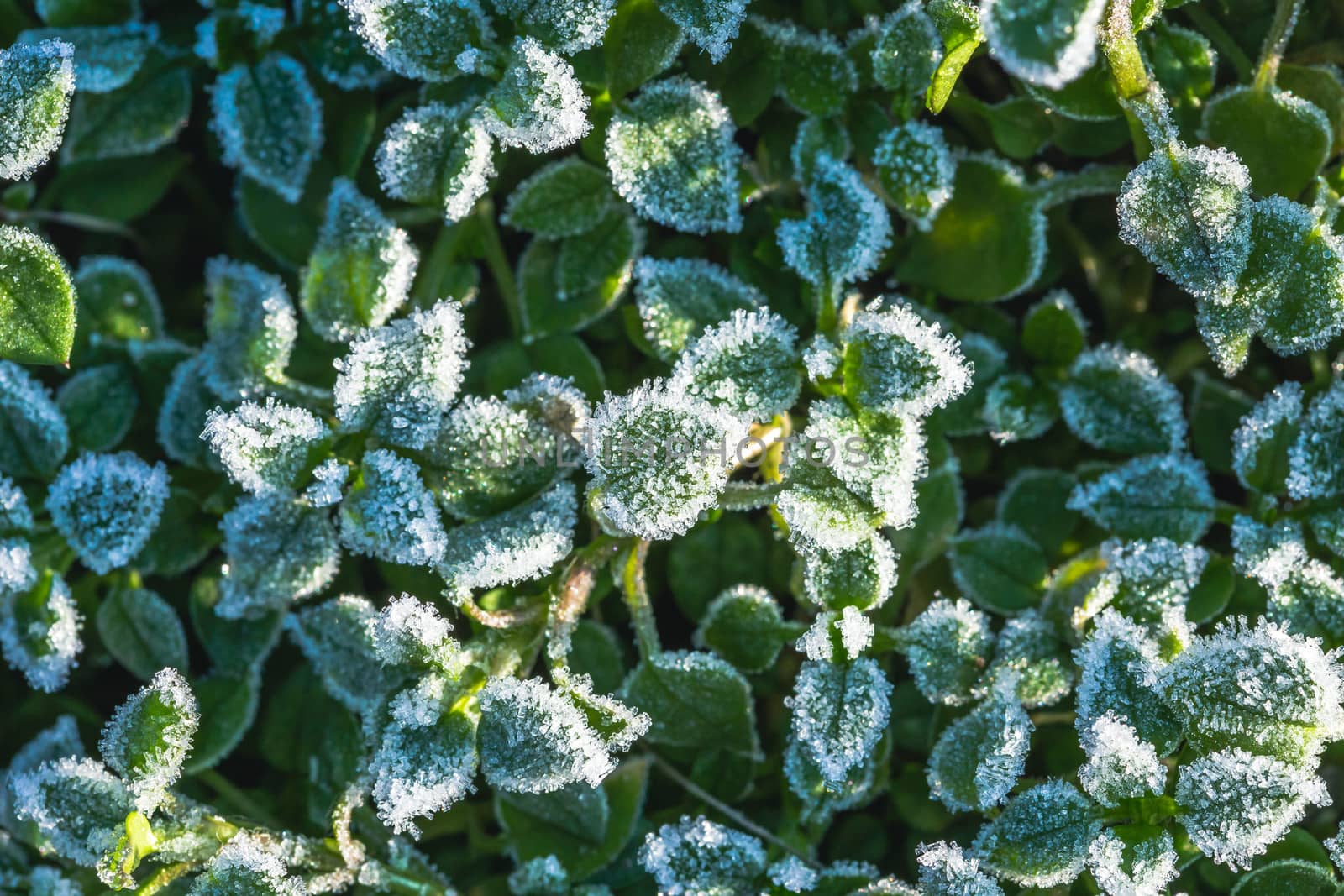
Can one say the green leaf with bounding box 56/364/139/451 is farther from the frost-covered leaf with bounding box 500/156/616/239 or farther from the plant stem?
the plant stem

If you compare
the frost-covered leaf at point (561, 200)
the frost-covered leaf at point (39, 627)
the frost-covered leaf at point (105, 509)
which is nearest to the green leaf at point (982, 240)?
the frost-covered leaf at point (561, 200)

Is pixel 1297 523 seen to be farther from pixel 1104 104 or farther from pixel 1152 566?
pixel 1104 104

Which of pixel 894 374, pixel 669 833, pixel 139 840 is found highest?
pixel 894 374

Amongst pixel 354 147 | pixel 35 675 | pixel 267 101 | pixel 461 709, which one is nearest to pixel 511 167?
pixel 354 147

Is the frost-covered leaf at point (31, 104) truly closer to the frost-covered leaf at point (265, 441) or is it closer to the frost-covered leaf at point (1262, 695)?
the frost-covered leaf at point (265, 441)

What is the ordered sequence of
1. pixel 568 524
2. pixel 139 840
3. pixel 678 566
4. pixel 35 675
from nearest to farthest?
pixel 139 840 → pixel 568 524 → pixel 35 675 → pixel 678 566

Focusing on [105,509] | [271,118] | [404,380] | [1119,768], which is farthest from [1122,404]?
[105,509]

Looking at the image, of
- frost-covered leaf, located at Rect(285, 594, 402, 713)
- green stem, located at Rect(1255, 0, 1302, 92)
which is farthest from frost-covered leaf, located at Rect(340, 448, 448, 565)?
green stem, located at Rect(1255, 0, 1302, 92)
